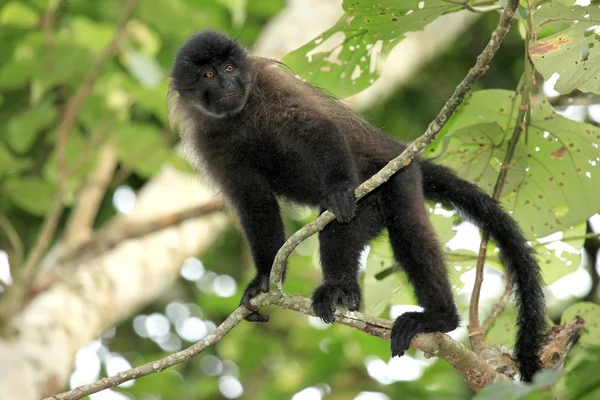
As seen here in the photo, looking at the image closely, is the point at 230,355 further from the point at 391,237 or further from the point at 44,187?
the point at 391,237

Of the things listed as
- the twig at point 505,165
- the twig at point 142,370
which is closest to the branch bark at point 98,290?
the twig at point 142,370

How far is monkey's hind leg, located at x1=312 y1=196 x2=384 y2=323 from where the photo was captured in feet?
12.3

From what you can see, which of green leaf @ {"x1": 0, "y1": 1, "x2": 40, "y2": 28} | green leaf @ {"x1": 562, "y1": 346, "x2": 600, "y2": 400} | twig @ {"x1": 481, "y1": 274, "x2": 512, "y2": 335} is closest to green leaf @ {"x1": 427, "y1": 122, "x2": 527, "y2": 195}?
twig @ {"x1": 481, "y1": 274, "x2": 512, "y2": 335}

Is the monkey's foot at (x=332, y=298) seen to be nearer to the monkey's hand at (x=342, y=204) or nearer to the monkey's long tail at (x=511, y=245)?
the monkey's hand at (x=342, y=204)

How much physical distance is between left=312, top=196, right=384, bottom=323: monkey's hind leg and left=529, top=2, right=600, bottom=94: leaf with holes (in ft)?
4.22

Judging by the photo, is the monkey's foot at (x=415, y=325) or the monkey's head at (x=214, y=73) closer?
the monkey's foot at (x=415, y=325)

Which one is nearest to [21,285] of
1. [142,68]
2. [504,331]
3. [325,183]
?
[142,68]

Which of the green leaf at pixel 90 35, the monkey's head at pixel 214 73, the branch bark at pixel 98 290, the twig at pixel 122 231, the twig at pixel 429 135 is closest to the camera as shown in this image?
the twig at pixel 429 135

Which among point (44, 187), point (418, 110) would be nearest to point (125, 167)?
point (44, 187)

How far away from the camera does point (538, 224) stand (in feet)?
12.5

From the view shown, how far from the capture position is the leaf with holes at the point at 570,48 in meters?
2.71

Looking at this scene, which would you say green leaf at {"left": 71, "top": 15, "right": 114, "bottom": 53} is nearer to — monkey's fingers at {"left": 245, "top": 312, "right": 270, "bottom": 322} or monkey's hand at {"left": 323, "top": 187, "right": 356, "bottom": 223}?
monkey's fingers at {"left": 245, "top": 312, "right": 270, "bottom": 322}

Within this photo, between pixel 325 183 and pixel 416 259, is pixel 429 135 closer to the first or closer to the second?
pixel 325 183

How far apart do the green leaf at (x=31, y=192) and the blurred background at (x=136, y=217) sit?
2 centimetres
